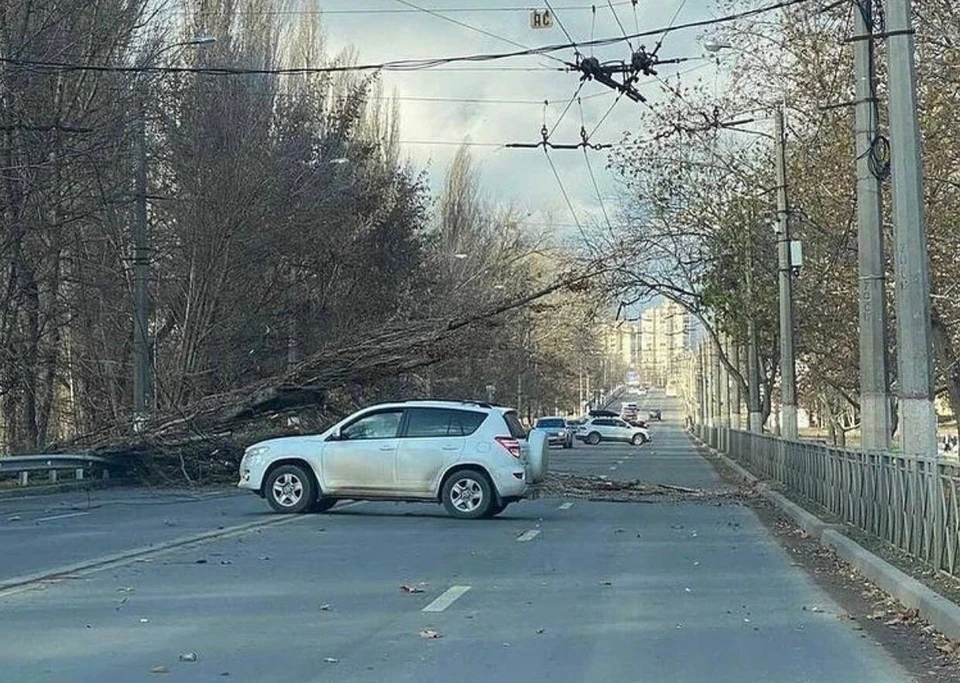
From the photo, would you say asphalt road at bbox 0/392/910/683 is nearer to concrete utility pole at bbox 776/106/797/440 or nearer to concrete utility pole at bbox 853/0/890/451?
concrete utility pole at bbox 853/0/890/451

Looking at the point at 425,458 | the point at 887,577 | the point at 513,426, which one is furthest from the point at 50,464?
the point at 887,577

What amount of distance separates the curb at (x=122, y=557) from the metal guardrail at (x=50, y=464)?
933 cm

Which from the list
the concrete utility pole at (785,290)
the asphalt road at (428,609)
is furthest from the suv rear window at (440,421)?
the concrete utility pole at (785,290)

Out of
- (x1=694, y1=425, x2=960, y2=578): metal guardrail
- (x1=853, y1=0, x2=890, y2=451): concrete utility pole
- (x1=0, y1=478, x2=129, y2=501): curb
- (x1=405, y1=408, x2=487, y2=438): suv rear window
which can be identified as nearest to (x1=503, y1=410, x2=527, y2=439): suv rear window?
(x1=405, y1=408, x2=487, y2=438): suv rear window

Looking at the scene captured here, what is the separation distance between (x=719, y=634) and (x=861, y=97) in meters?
11.2

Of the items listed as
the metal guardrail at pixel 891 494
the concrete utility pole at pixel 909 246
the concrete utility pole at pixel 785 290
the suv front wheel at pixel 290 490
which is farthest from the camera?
the concrete utility pole at pixel 785 290

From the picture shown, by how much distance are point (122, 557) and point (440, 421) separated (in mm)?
6778

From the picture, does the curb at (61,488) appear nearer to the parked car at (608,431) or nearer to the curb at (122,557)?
the curb at (122,557)

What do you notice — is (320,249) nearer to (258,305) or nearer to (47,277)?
(258,305)

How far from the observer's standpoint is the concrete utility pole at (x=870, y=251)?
1998 centimetres

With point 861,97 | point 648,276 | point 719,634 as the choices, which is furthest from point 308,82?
point 719,634

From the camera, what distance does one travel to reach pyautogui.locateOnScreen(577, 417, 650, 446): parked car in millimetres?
83750

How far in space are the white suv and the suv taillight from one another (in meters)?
0.01

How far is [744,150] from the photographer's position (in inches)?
1576
